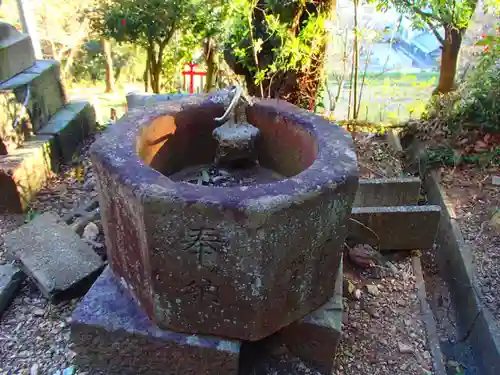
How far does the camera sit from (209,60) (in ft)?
23.4

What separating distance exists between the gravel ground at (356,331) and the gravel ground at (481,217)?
56 cm

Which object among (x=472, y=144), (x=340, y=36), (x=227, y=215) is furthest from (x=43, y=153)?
(x=472, y=144)

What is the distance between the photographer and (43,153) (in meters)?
3.85

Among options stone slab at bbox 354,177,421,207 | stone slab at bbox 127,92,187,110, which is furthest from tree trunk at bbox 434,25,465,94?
stone slab at bbox 127,92,187,110

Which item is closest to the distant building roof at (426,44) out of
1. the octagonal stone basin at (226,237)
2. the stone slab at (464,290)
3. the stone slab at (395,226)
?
the stone slab at (464,290)

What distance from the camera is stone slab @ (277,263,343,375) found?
2.28 m

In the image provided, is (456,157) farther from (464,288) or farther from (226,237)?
(226,237)

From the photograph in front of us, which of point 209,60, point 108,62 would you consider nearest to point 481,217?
point 209,60

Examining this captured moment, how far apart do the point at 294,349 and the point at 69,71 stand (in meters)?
10.7

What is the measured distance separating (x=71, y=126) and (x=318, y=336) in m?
3.43

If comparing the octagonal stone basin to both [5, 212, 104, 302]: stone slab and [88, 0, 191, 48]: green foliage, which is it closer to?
[5, 212, 104, 302]: stone slab

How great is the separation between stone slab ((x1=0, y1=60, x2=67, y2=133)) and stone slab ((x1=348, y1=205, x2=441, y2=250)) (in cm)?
314

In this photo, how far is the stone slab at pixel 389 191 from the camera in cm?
382

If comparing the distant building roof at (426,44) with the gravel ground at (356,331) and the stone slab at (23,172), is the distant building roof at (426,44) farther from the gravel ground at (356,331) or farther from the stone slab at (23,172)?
the stone slab at (23,172)
